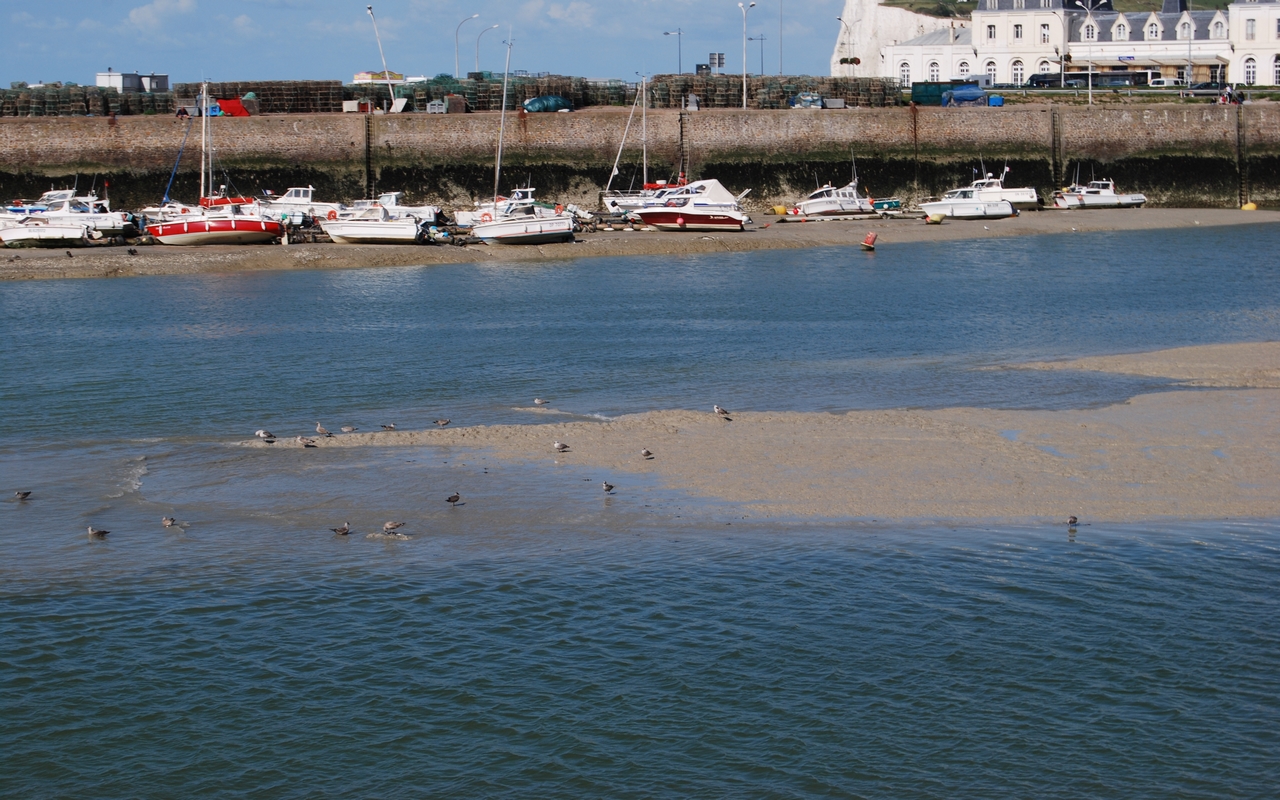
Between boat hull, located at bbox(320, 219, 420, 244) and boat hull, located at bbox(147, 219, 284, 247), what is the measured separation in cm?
193

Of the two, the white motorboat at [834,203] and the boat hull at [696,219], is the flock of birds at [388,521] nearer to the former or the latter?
the boat hull at [696,219]

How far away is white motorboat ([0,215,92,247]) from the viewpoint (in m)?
37.1

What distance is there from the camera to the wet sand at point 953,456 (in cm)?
1187

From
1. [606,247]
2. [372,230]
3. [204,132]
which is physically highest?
[204,132]

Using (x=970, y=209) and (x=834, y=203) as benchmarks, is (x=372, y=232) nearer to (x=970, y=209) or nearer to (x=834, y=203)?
(x=834, y=203)

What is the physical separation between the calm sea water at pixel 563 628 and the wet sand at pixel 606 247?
18.1m

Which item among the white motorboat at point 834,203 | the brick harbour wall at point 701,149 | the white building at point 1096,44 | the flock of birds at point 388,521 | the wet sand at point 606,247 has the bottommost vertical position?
the flock of birds at point 388,521

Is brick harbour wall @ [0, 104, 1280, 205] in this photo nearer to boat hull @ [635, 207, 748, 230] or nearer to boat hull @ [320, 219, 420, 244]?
boat hull @ [635, 207, 748, 230]

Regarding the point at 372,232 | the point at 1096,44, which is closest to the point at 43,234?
the point at 372,232

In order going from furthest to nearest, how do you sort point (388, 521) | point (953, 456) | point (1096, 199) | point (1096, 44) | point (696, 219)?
point (1096, 44)
point (1096, 199)
point (696, 219)
point (953, 456)
point (388, 521)

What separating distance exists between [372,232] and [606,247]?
7203mm

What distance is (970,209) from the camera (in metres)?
46.4

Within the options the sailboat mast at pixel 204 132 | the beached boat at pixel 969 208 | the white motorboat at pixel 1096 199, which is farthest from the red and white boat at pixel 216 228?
the white motorboat at pixel 1096 199

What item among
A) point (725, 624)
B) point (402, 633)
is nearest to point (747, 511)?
point (725, 624)
